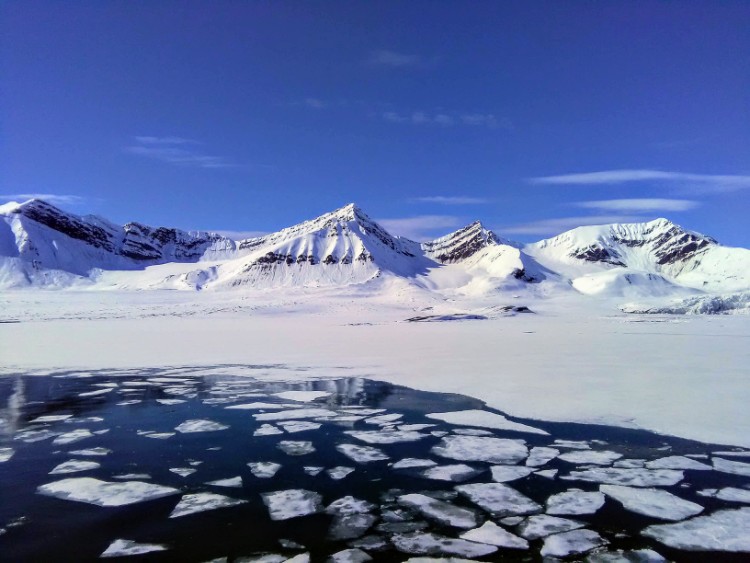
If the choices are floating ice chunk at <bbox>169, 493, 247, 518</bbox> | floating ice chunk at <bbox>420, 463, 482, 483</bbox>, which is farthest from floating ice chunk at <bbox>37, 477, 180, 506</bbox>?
floating ice chunk at <bbox>420, 463, 482, 483</bbox>

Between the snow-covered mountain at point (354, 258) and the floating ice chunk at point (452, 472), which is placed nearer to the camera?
the floating ice chunk at point (452, 472)

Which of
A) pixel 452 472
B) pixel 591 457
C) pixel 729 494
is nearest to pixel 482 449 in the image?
pixel 452 472

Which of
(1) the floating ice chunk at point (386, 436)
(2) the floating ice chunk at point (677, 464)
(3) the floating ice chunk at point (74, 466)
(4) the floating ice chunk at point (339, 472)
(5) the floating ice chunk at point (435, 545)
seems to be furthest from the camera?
(1) the floating ice chunk at point (386, 436)

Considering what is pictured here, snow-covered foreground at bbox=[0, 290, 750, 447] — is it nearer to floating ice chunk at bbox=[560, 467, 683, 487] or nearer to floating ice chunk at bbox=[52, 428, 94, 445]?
floating ice chunk at bbox=[560, 467, 683, 487]

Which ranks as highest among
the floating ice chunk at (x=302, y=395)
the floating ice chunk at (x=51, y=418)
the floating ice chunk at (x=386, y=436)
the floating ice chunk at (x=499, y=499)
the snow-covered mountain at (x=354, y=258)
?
the snow-covered mountain at (x=354, y=258)

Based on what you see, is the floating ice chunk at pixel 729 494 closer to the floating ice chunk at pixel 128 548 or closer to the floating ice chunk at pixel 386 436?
the floating ice chunk at pixel 386 436

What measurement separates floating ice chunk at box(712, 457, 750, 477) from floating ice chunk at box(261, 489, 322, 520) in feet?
18.1

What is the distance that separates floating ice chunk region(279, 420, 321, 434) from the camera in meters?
9.36

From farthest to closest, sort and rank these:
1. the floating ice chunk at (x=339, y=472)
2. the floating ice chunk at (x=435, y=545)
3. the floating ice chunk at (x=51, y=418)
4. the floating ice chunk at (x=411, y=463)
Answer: the floating ice chunk at (x=51, y=418) < the floating ice chunk at (x=411, y=463) < the floating ice chunk at (x=339, y=472) < the floating ice chunk at (x=435, y=545)

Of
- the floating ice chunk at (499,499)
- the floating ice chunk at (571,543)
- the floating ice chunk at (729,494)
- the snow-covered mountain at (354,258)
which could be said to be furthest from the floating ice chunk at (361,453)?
the snow-covered mountain at (354,258)

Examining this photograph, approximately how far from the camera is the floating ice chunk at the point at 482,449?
7752 millimetres

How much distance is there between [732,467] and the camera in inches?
282

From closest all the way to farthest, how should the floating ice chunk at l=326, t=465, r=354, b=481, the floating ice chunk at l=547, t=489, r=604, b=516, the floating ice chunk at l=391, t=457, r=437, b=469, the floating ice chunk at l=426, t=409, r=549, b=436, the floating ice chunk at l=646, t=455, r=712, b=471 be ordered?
the floating ice chunk at l=547, t=489, r=604, b=516 → the floating ice chunk at l=326, t=465, r=354, b=481 → the floating ice chunk at l=646, t=455, r=712, b=471 → the floating ice chunk at l=391, t=457, r=437, b=469 → the floating ice chunk at l=426, t=409, r=549, b=436

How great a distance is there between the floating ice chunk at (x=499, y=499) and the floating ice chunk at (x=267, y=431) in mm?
3789
